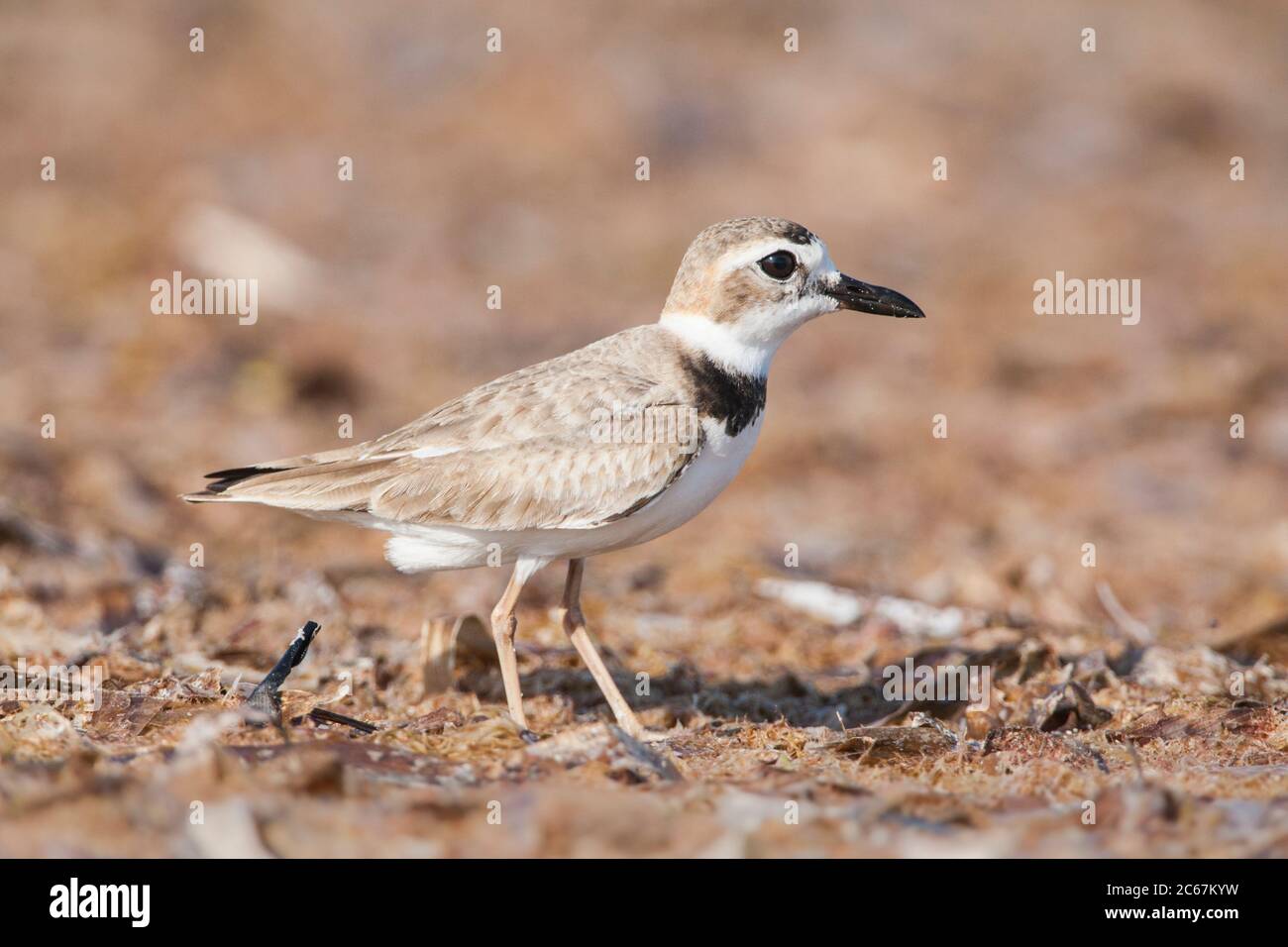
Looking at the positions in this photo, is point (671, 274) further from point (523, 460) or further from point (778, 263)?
point (523, 460)

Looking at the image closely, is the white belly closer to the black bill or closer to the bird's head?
the bird's head

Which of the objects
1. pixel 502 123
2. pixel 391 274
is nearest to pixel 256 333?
pixel 391 274

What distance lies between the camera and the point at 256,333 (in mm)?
14375

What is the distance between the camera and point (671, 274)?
17.0m

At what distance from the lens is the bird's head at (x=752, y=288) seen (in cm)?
684

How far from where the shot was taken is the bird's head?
684cm

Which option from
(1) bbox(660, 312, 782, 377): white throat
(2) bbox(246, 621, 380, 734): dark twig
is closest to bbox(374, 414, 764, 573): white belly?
(1) bbox(660, 312, 782, 377): white throat

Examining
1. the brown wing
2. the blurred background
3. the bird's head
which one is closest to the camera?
the brown wing

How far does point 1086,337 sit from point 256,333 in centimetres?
909

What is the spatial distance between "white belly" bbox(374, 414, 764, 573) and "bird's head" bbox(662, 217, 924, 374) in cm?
50

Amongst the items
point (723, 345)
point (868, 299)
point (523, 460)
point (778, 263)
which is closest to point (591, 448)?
point (523, 460)

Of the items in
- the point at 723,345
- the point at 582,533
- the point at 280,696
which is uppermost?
the point at 723,345

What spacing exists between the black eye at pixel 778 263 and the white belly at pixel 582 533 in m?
0.81

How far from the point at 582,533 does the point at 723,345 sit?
1.25m
